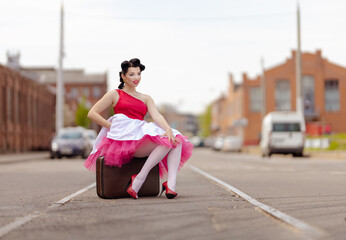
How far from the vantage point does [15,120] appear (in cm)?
4594

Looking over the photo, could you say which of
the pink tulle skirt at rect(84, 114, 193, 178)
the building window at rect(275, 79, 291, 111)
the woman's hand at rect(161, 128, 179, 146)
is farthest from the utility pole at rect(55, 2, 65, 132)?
the building window at rect(275, 79, 291, 111)

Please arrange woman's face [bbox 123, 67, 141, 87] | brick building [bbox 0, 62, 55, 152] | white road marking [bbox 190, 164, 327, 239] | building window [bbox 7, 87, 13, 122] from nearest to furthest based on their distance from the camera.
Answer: white road marking [bbox 190, 164, 327, 239] → woman's face [bbox 123, 67, 141, 87] → brick building [bbox 0, 62, 55, 152] → building window [bbox 7, 87, 13, 122]

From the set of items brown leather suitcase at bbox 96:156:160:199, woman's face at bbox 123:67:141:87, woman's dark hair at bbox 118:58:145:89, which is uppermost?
woman's dark hair at bbox 118:58:145:89

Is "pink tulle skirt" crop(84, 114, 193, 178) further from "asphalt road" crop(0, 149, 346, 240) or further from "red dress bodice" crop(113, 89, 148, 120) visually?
"asphalt road" crop(0, 149, 346, 240)

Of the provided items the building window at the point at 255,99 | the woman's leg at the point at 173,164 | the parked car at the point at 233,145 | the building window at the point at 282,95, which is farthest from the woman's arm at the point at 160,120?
the building window at the point at 255,99

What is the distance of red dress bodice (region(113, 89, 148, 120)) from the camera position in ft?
26.3

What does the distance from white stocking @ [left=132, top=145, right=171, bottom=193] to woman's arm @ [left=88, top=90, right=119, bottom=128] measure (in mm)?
704

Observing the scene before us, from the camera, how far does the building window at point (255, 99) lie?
7681 cm

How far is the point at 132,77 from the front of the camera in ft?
26.8

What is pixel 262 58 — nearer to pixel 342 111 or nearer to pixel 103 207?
pixel 342 111

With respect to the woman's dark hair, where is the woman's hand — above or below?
below

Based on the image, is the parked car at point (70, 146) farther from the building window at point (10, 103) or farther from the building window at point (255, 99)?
the building window at point (255, 99)

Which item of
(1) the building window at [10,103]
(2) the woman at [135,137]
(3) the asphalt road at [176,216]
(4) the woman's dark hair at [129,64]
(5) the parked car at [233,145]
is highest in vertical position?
(1) the building window at [10,103]

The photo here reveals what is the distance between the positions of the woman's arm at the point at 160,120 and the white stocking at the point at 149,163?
192 mm
